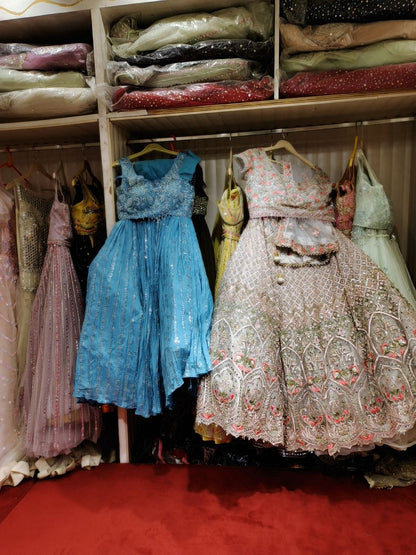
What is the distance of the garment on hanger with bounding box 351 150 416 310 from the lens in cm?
150

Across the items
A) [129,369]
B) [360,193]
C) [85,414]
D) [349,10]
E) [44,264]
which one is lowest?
[85,414]

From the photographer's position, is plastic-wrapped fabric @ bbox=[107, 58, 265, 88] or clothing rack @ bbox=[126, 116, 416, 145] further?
clothing rack @ bbox=[126, 116, 416, 145]

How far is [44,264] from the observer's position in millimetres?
1667

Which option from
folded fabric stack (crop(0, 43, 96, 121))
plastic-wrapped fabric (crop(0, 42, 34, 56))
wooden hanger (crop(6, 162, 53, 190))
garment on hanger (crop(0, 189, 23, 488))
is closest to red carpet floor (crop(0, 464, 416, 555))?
garment on hanger (crop(0, 189, 23, 488))

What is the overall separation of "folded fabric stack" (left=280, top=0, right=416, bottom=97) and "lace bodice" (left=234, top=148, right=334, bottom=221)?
283 millimetres

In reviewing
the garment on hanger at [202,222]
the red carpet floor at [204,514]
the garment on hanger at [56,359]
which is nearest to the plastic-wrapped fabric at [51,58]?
the garment on hanger at [56,359]

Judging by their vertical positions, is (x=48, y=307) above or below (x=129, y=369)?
above

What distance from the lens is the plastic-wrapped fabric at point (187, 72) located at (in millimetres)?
1452

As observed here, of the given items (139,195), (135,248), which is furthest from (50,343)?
(139,195)

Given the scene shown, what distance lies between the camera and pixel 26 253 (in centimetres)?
171

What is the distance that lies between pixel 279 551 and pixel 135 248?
1.16 metres

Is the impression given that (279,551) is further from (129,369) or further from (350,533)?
(129,369)

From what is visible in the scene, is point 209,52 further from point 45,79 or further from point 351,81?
point 45,79

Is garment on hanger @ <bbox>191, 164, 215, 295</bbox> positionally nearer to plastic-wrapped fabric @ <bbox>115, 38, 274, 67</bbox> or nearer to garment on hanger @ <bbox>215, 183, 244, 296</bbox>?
garment on hanger @ <bbox>215, 183, 244, 296</bbox>
